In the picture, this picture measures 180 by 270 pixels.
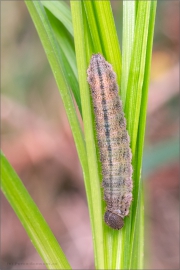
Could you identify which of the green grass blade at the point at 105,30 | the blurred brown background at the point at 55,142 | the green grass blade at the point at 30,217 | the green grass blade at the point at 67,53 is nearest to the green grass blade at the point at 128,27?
the green grass blade at the point at 105,30

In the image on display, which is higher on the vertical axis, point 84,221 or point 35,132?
point 35,132

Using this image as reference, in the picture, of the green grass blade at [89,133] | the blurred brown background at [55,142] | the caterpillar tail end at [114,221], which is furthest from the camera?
the blurred brown background at [55,142]

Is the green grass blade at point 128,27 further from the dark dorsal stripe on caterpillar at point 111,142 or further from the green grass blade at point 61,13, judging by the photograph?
the green grass blade at point 61,13

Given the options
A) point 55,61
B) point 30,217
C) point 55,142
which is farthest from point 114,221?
point 55,142

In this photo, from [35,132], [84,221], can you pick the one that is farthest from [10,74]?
[84,221]

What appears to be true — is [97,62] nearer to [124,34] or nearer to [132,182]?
[124,34]

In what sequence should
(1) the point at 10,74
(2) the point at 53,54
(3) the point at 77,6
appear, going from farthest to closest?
(1) the point at 10,74
(2) the point at 53,54
(3) the point at 77,6

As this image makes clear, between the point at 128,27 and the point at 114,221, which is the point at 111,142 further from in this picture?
the point at 128,27
